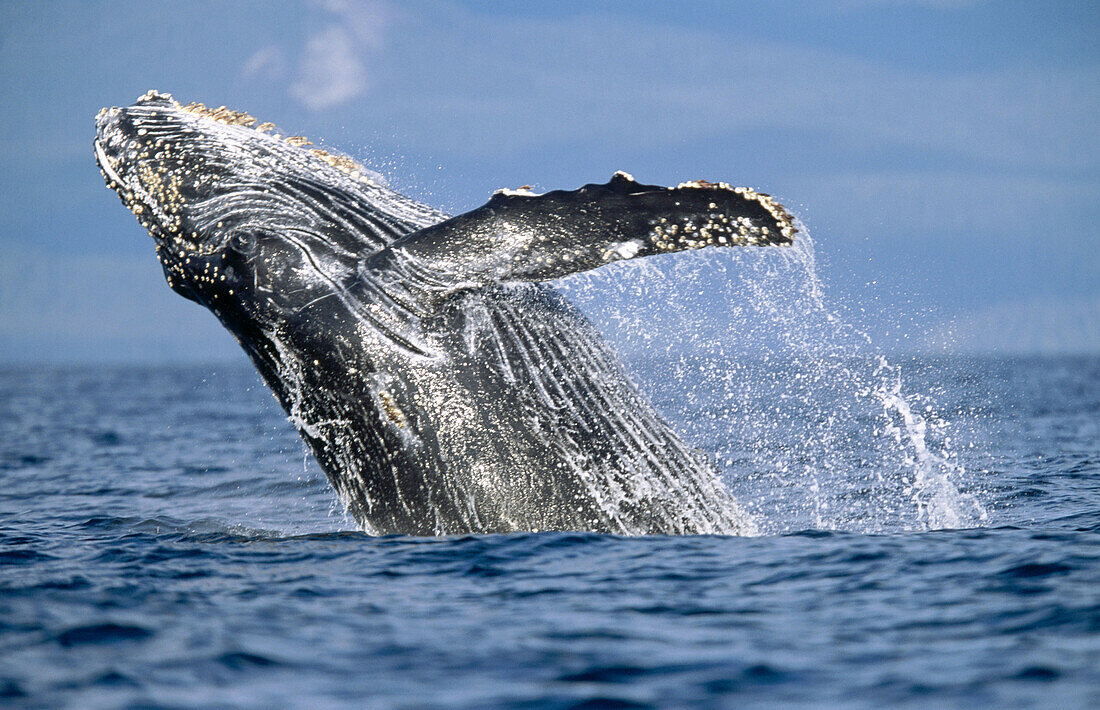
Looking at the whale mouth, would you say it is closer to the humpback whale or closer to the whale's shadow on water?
the whale's shadow on water

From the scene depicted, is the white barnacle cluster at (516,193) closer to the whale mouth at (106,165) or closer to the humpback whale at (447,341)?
the humpback whale at (447,341)

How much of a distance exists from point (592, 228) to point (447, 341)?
5.11 feet

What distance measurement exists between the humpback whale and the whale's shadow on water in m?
0.02

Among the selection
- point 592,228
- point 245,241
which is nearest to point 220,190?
point 245,241

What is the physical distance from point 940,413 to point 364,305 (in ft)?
74.3

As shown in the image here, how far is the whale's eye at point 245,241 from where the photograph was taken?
8305 mm

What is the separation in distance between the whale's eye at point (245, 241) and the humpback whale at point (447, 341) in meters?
0.01

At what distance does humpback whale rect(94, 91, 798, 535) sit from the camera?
7605 millimetres

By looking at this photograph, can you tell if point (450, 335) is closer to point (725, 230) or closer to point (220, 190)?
point (725, 230)

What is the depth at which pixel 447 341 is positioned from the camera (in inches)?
320

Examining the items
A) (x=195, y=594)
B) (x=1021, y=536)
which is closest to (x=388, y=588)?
(x=195, y=594)

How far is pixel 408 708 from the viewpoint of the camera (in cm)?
479

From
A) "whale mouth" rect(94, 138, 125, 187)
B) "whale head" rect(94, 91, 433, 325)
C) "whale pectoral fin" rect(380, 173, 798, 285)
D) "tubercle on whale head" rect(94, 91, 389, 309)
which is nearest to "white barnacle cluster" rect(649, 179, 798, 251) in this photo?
"whale pectoral fin" rect(380, 173, 798, 285)

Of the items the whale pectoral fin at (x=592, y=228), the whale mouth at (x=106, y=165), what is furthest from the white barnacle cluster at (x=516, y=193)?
the whale mouth at (x=106, y=165)
